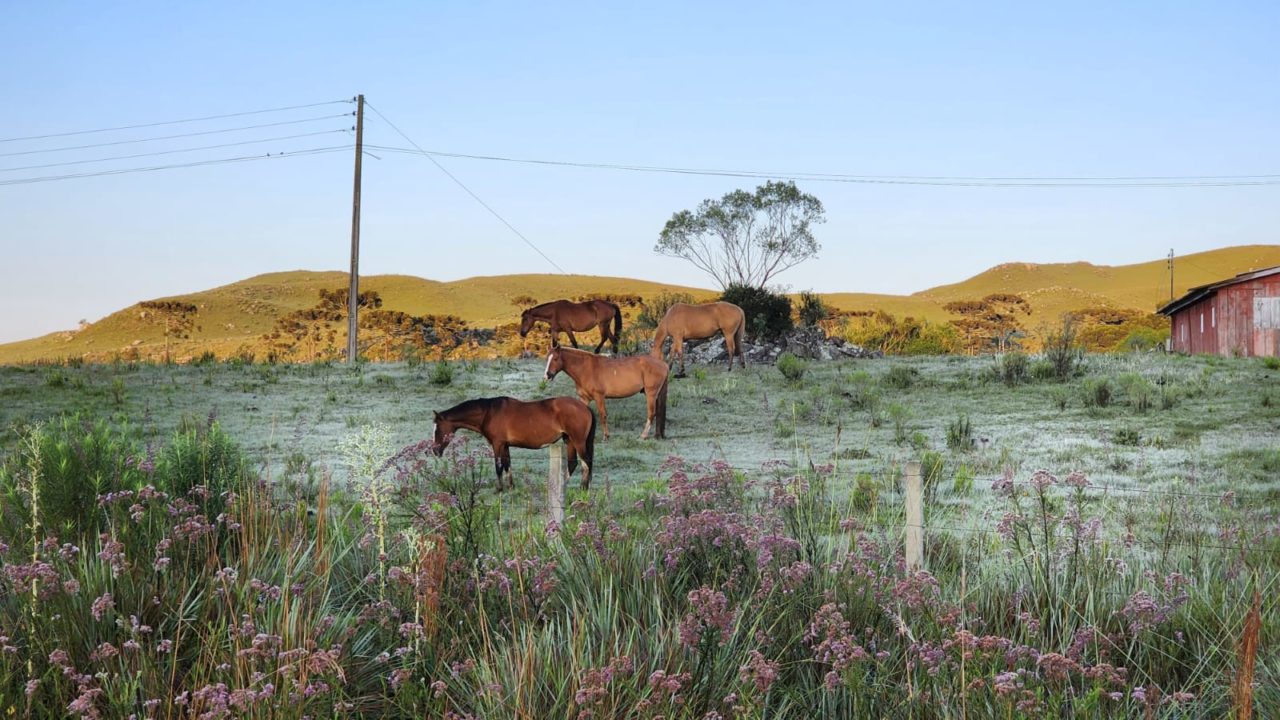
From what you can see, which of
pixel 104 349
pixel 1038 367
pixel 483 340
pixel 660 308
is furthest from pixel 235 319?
pixel 1038 367

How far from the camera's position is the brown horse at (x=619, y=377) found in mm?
15500

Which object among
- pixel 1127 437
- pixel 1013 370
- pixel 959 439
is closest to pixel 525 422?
pixel 959 439

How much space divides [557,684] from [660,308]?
3409 cm

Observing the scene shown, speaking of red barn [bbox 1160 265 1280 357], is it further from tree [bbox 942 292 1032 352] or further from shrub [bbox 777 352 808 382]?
shrub [bbox 777 352 808 382]

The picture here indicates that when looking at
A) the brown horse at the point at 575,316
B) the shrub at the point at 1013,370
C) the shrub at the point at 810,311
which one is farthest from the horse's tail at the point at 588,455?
the shrub at the point at 810,311

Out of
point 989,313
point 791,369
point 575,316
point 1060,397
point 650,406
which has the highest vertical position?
point 989,313

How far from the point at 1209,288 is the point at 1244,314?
7.27ft

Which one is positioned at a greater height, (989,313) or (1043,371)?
(989,313)

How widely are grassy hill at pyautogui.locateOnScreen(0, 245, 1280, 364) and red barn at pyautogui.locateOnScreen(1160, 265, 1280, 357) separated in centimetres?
Answer: 3915

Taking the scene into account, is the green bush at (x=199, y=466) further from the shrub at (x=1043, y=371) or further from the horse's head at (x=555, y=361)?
the shrub at (x=1043, y=371)

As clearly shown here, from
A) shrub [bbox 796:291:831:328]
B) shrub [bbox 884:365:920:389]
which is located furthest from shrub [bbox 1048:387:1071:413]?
shrub [bbox 796:291:831:328]

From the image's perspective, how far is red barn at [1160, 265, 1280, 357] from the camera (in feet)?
130

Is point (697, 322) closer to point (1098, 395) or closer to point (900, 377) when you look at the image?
point (900, 377)

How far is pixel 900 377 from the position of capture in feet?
72.6
